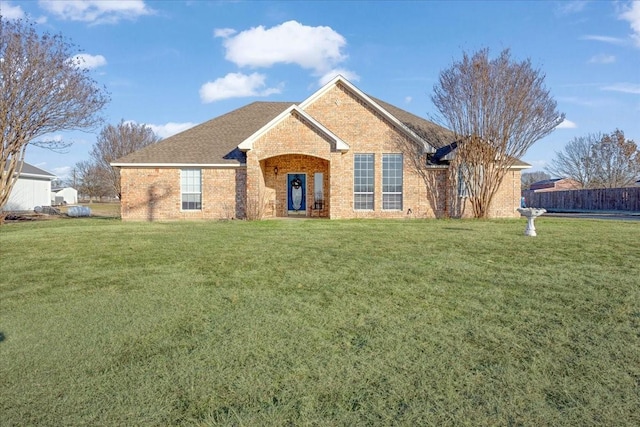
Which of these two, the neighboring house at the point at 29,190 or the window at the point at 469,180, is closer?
the window at the point at 469,180

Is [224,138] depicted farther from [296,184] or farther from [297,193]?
[297,193]

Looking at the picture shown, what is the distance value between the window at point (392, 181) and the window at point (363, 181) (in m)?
0.64

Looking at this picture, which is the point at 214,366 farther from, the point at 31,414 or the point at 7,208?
the point at 7,208

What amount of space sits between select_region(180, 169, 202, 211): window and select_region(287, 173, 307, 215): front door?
4530mm

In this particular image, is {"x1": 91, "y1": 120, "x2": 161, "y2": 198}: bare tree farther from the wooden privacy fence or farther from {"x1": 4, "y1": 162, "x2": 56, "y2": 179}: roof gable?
the wooden privacy fence

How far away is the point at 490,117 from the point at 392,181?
17.6ft

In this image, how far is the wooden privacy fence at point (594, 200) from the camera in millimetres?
31453

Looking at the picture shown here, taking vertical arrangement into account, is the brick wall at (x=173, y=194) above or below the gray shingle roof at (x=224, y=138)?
below

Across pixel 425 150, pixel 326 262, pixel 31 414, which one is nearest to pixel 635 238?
pixel 326 262

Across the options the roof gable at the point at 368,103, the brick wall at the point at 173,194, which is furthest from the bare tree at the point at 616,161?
the brick wall at the point at 173,194

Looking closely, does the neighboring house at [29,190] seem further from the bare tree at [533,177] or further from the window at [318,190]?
the bare tree at [533,177]

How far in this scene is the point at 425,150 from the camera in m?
18.7

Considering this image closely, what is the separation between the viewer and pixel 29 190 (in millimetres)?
35438

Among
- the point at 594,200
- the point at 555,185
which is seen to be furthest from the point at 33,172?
the point at 555,185
